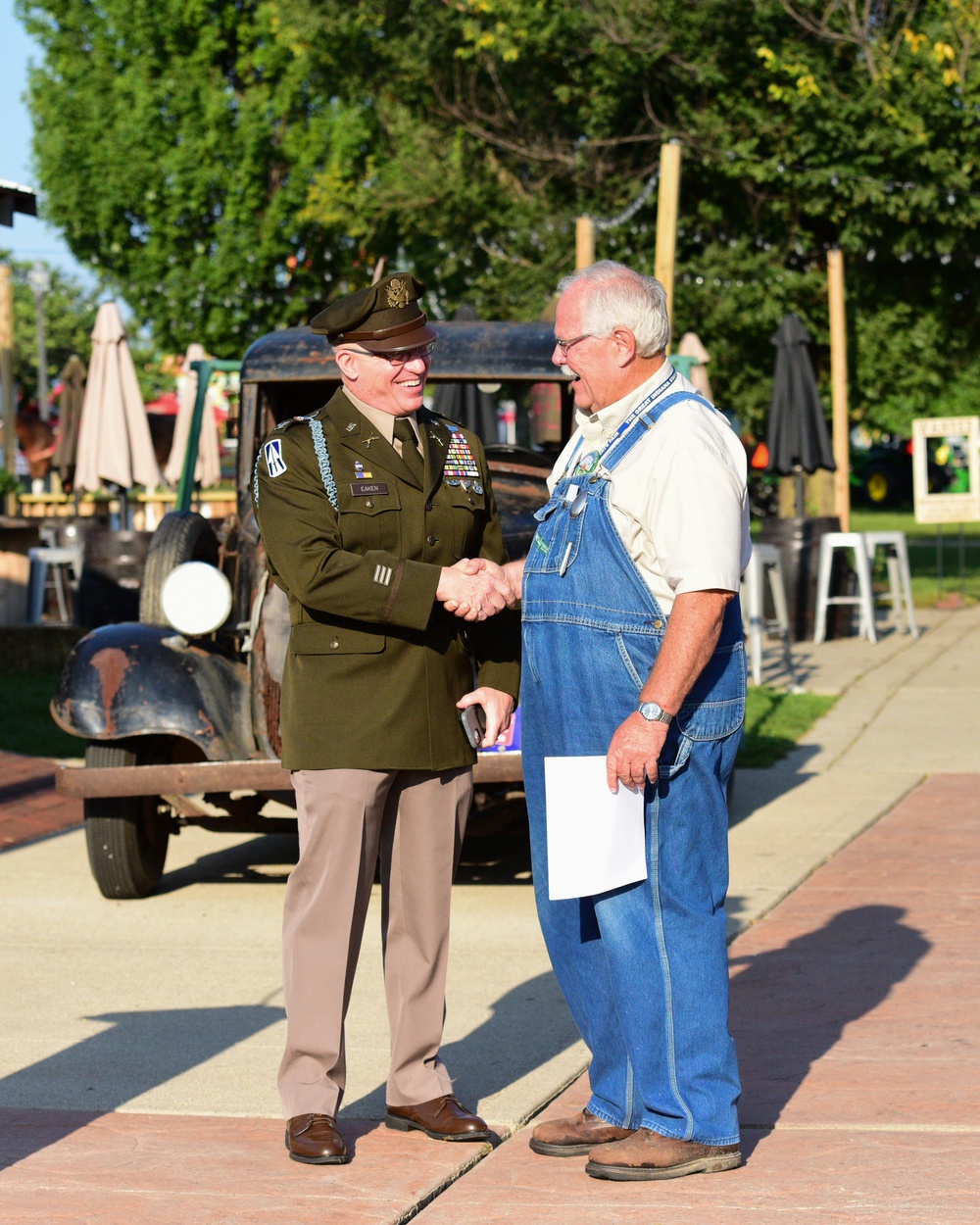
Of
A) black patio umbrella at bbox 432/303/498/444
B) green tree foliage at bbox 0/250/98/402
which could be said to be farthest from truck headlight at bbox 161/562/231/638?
green tree foliage at bbox 0/250/98/402

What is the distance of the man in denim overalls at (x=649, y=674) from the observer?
3.61 m

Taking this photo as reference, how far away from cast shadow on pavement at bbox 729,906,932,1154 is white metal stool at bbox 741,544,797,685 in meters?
6.05

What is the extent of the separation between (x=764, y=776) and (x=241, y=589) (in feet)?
11.1

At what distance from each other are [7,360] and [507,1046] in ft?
48.4

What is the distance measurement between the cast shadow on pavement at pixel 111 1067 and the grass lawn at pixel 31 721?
4788 millimetres

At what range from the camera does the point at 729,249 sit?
18.7 metres

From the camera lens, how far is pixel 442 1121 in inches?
158

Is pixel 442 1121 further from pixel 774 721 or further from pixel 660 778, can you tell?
pixel 774 721

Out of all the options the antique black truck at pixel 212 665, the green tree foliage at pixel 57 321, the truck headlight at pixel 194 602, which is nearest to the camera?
the antique black truck at pixel 212 665

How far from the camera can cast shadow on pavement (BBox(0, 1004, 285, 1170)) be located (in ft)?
13.8

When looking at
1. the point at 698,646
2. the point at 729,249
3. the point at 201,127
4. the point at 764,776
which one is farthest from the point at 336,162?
the point at 698,646

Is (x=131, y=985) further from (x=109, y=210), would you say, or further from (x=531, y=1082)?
(x=109, y=210)

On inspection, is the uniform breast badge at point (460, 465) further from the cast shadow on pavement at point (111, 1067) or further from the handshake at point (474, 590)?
the cast shadow on pavement at point (111, 1067)

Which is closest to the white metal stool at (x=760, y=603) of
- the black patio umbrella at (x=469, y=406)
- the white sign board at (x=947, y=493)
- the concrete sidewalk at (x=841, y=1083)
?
the white sign board at (x=947, y=493)
